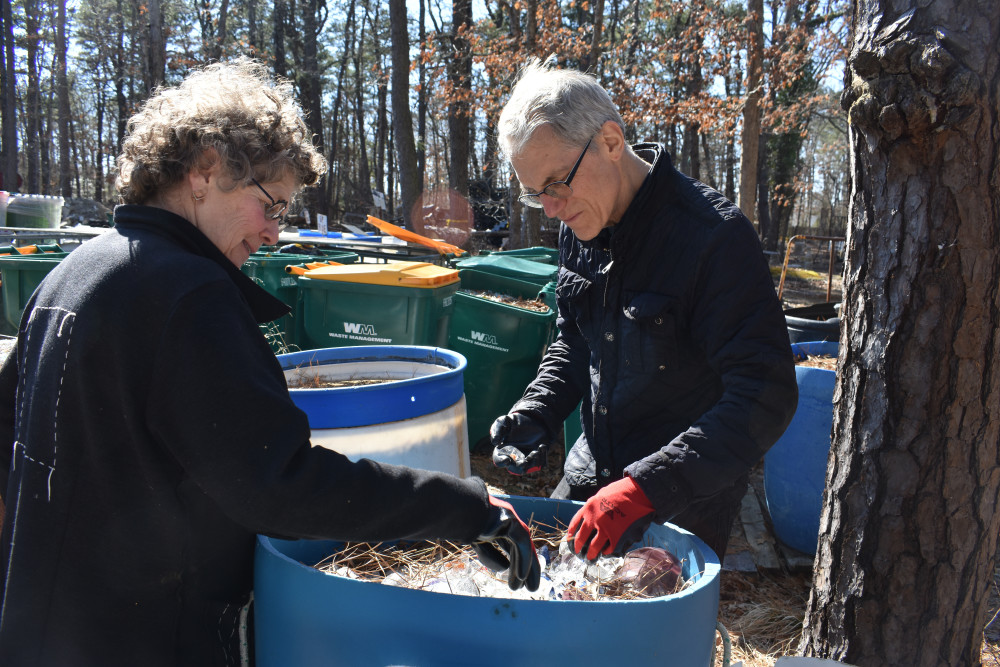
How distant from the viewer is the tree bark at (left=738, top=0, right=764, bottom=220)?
8742 millimetres

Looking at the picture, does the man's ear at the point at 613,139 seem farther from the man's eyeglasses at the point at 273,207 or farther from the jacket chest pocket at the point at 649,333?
the man's eyeglasses at the point at 273,207

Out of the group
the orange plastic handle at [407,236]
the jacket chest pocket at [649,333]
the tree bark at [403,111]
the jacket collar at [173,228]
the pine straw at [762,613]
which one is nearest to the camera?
the jacket collar at [173,228]

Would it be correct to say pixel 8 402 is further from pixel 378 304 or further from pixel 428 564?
pixel 378 304

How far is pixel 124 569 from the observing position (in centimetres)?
130

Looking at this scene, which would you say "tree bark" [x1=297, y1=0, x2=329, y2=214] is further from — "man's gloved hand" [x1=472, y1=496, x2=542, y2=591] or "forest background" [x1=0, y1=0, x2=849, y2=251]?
"man's gloved hand" [x1=472, y1=496, x2=542, y2=591]

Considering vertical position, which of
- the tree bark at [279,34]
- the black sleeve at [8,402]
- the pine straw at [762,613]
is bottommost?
the pine straw at [762,613]

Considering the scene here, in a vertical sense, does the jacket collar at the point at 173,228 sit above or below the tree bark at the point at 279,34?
below

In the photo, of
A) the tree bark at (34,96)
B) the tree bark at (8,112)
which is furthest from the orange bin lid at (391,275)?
the tree bark at (34,96)

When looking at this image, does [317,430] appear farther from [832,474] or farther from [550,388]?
[832,474]

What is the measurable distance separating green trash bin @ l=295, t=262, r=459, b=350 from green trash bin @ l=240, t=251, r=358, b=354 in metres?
0.26

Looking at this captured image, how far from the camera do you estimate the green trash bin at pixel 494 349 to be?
499 cm

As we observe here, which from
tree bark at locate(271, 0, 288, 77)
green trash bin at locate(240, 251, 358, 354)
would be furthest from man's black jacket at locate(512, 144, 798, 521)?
tree bark at locate(271, 0, 288, 77)

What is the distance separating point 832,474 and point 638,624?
1.15 m

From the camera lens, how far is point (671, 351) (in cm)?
193
